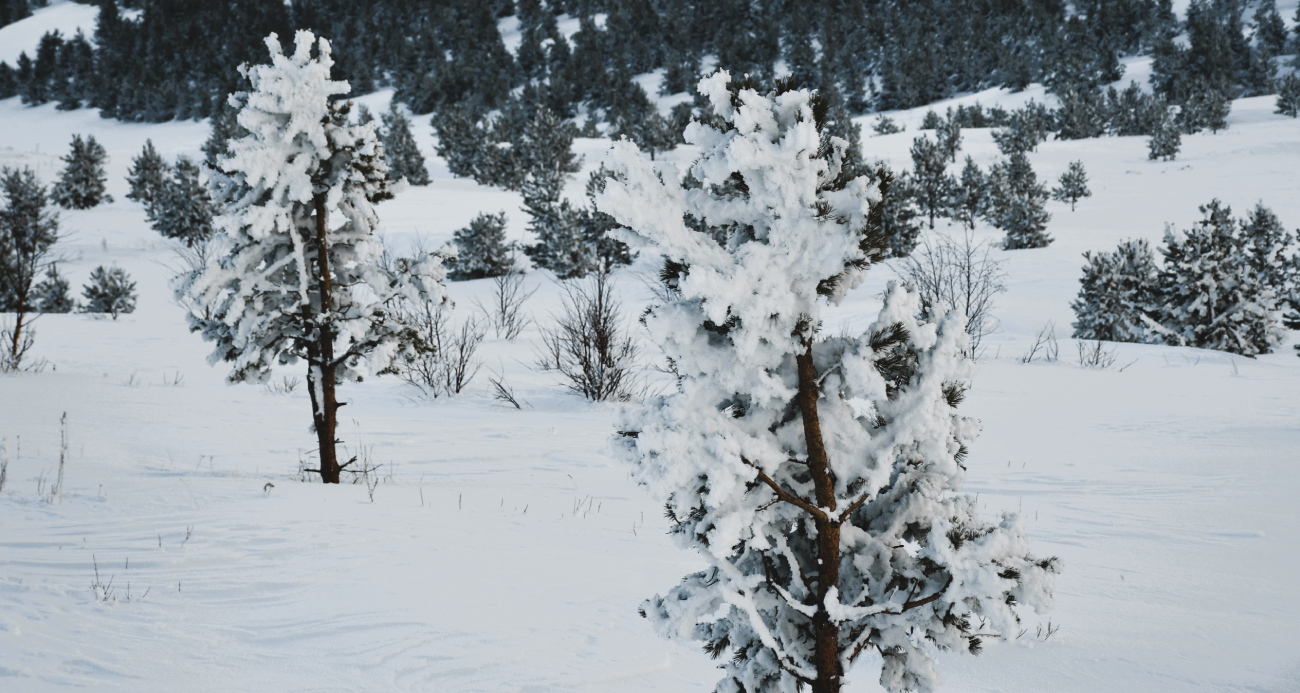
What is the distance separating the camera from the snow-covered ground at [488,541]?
141 inches

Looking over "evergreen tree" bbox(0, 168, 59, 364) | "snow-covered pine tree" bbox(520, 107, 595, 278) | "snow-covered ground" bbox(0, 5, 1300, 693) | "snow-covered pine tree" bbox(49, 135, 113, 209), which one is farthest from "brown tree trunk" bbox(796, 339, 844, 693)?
"snow-covered pine tree" bbox(49, 135, 113, 209)

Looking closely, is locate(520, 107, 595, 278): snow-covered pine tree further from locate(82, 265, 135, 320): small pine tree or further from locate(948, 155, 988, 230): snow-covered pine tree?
locate(948, 155, 988, 230): snow-covered pine tree

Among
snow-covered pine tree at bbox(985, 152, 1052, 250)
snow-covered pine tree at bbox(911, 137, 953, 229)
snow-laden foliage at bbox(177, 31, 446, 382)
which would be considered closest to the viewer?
snow-laden foliage at bbox(177, 31, 446, 382)

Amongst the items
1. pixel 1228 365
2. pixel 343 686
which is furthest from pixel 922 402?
pixel 1228 365

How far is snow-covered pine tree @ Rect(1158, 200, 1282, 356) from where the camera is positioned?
72.6 feet

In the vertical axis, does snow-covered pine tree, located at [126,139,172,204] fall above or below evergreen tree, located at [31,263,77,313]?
above

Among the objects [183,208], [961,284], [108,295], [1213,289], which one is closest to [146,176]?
[183,208]

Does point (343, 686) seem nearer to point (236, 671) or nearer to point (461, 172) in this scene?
point (236, 671)

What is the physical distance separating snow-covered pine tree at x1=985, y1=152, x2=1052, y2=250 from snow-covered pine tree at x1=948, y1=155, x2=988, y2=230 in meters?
0.61

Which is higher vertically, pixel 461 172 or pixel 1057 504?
pixel 461 172

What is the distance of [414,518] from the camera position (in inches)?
236

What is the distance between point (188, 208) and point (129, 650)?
32.4 meters

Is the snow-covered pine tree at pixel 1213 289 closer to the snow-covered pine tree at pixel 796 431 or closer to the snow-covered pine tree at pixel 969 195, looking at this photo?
the snow-covered pine tree at pixel 969 195

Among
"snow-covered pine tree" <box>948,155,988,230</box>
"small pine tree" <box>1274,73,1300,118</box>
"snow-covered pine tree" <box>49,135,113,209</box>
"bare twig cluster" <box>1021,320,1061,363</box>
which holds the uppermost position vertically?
"small pine tree" <box>1274,73,1300,118</box>
